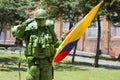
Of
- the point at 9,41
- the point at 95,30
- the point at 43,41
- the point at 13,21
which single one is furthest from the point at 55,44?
the point at 9,41

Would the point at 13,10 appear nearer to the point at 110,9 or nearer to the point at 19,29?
the point at 110,9

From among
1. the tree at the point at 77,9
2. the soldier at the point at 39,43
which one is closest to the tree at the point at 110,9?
the tree at the point at 77,9

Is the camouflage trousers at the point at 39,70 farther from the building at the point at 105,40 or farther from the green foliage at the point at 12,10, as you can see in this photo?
the building at the point at 105,40

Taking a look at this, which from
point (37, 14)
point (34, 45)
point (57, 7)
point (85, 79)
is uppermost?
point (57, 7)

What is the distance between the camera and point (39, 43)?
24.9 feet

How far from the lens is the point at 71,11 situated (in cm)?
2542

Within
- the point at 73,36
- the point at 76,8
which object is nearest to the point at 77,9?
the point at 76,8

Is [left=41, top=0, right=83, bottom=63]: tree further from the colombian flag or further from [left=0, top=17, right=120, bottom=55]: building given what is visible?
the colombian flag

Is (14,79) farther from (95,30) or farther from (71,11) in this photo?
(95,30)

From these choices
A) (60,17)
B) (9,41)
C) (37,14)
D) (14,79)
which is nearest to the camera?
(37,14)

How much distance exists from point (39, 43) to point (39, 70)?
0.56 m

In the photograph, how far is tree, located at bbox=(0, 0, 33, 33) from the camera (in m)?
22.9

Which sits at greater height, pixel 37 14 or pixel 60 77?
pixel 37 14

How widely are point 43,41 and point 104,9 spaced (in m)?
15.7
